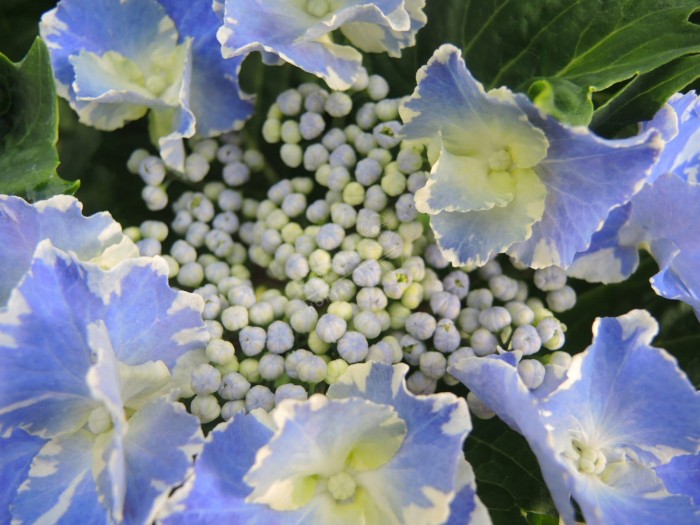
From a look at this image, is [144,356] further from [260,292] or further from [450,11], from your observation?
[450,11]

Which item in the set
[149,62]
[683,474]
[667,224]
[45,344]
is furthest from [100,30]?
[683,474]

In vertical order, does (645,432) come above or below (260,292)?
above

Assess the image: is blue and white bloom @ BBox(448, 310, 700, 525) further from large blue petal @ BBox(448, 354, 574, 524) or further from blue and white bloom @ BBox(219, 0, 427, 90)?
blue and white bloom @ BBox(219, 0, 427, 90)

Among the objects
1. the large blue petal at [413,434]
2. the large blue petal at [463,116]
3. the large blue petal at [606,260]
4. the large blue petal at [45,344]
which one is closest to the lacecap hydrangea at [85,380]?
the large blue petal at [45,344]

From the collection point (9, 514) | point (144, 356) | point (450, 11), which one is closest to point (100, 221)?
point (144, 356)

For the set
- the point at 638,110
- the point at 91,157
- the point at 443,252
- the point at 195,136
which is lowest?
the point at 91,157

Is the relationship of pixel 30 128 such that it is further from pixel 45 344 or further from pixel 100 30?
pixel 45 344

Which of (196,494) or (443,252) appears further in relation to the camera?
(443,252)
